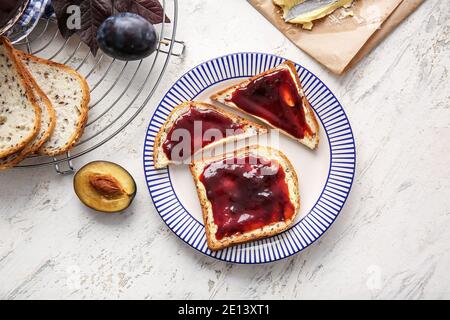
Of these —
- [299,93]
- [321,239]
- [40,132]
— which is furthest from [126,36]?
[321,239]

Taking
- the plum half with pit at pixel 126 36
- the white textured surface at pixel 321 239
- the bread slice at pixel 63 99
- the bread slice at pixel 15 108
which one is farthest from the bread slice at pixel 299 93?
the bread slice at pixel 15 108

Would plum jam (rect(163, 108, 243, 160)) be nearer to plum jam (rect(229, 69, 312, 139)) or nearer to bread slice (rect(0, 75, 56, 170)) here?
plum jam (rect(229, 69, 312, 139))

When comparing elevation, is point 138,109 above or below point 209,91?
below

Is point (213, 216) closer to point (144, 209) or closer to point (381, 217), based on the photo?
point (144, 209)

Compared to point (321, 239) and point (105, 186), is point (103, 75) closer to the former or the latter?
point (105, 186)

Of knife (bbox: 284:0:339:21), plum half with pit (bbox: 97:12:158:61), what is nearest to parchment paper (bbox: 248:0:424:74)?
knife (bbox: 284:0:339:21)

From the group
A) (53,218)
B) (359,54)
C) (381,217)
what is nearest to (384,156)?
(381,217)
